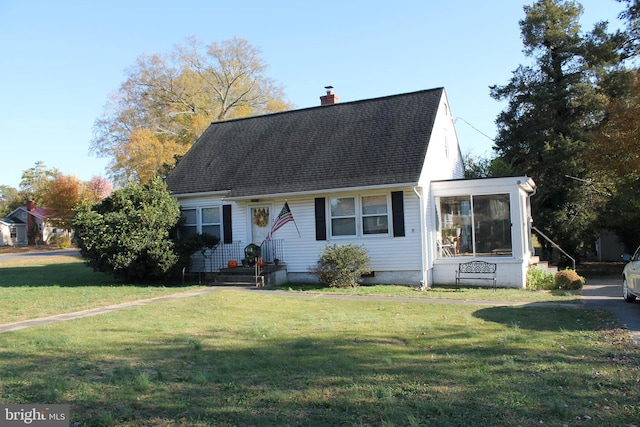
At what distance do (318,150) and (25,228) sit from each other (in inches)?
2645

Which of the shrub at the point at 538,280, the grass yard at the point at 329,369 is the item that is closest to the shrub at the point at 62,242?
the grass yard at the point at 329,369

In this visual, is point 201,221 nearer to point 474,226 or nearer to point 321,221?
point 321,221

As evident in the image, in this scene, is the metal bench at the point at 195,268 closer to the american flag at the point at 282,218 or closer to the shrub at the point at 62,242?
the american flag at the point at 282,218

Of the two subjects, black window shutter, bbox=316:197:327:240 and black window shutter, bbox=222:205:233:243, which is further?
black window shutter, bbox=222:205:233:243

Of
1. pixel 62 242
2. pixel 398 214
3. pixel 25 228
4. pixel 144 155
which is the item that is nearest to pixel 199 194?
pixel 398 214

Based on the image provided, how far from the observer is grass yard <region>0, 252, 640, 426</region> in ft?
15.3

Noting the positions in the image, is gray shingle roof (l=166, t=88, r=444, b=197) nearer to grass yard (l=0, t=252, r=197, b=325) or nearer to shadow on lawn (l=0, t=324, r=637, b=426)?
grass yard (l=0, t=252, r=197, b=325)

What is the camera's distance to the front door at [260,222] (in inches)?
728

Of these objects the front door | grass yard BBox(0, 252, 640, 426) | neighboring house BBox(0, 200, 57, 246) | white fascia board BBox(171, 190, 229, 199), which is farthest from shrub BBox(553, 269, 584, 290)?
neighboring house BBox(0, 200, 57, 246)

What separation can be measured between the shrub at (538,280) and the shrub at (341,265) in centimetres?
554

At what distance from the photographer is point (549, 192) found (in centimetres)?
2620

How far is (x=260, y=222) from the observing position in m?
18.6

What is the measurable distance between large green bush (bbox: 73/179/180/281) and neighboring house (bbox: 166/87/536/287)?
7.43ft

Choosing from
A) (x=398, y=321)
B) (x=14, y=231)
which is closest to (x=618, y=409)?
(x=398, y=321)
